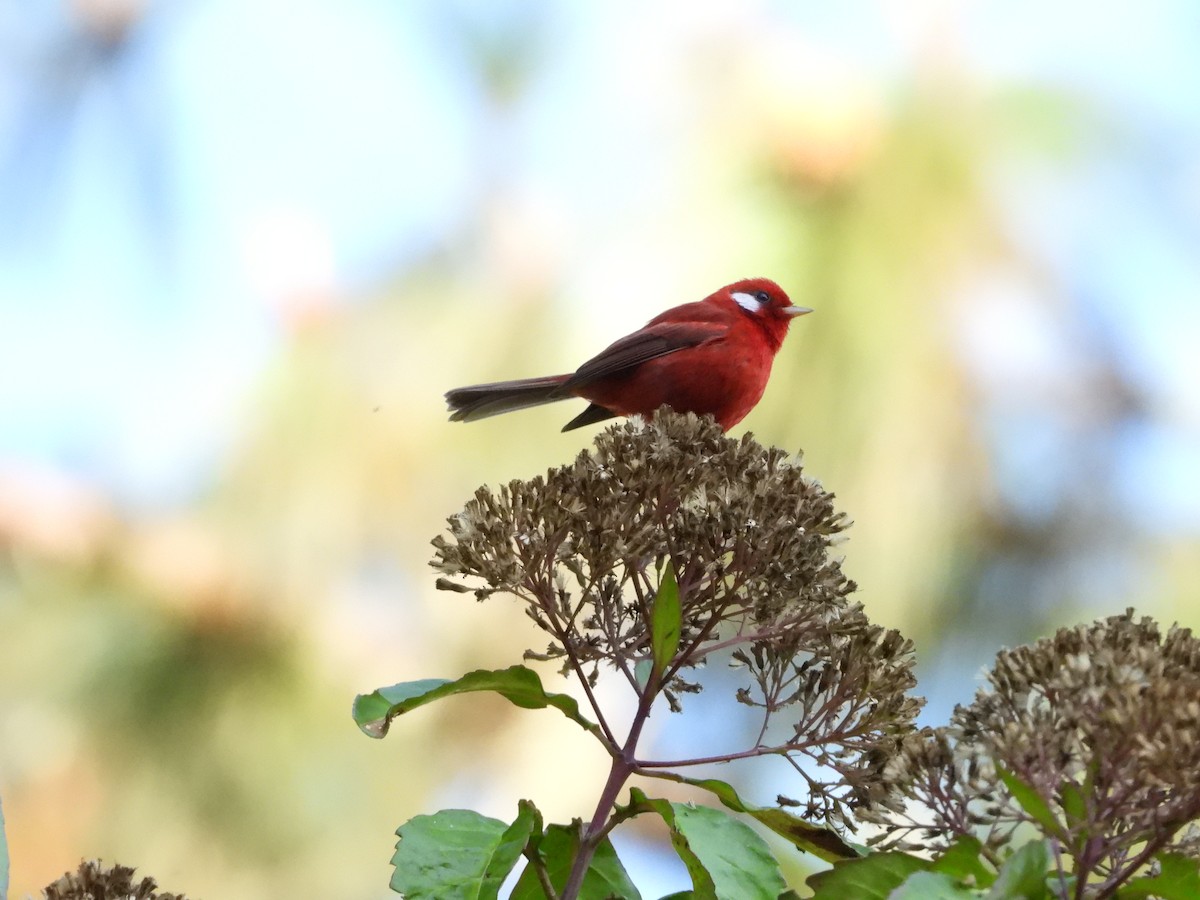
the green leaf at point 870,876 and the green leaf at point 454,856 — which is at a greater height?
the green leaf at point 454,856

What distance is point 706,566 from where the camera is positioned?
0.89 metres

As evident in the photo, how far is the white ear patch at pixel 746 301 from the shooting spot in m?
1.89

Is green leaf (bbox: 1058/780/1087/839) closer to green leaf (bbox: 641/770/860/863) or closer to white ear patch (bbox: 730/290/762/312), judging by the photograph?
green leaf (bbox: 641/770/860/863)

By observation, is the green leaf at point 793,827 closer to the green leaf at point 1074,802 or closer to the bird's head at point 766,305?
the green leaf at point 1074,802

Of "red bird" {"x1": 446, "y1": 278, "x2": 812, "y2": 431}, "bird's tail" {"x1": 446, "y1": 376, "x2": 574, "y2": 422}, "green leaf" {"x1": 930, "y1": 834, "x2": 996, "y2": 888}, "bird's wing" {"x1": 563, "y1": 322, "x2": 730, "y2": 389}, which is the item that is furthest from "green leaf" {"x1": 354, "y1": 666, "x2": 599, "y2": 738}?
"bird's tail" {"x1": 446, "y1": 376, "x2": 574, "y2": 422}

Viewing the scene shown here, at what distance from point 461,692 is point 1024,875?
0.40m

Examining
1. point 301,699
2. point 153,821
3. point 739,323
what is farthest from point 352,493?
point 739,323

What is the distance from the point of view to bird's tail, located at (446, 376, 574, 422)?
6.18ft

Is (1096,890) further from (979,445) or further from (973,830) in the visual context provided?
(979,445)

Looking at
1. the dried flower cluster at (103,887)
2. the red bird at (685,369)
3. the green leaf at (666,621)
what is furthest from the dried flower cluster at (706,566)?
the red bird at (685,369)

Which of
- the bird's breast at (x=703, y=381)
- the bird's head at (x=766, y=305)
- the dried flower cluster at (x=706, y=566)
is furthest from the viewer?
the bird's head at (x=766, y=305)

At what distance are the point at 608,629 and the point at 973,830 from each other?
28 cm

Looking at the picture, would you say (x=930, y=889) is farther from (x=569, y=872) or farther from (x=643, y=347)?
(x=643, y=347)

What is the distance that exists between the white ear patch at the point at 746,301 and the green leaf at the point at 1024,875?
1.31 meters
